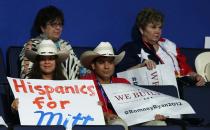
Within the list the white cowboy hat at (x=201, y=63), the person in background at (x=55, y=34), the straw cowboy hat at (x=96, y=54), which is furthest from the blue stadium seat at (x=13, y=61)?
the white cowboy hat at (x=201, y=63)

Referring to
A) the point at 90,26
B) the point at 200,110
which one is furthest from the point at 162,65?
the point at 90,26

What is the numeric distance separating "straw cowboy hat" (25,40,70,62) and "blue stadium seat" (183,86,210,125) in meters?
0.95

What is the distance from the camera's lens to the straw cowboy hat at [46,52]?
4770 mm

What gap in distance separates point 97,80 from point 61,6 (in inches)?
46.7

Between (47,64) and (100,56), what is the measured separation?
45 centimetres

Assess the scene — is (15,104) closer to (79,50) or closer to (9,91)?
(9,91)

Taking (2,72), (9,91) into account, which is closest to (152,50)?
(2,72)

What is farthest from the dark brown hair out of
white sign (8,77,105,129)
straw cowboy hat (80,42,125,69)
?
white sign (8,77,105,129)

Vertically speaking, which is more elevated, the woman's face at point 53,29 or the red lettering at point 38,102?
the woman's face at point 53,29

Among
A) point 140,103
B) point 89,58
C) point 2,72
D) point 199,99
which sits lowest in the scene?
point 199,99

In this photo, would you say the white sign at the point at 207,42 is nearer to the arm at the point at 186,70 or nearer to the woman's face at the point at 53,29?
the arm at the point at 186,70

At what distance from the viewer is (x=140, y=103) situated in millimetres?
4695

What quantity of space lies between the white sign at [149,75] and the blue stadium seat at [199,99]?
14 cm

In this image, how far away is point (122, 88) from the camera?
15.7 ft
